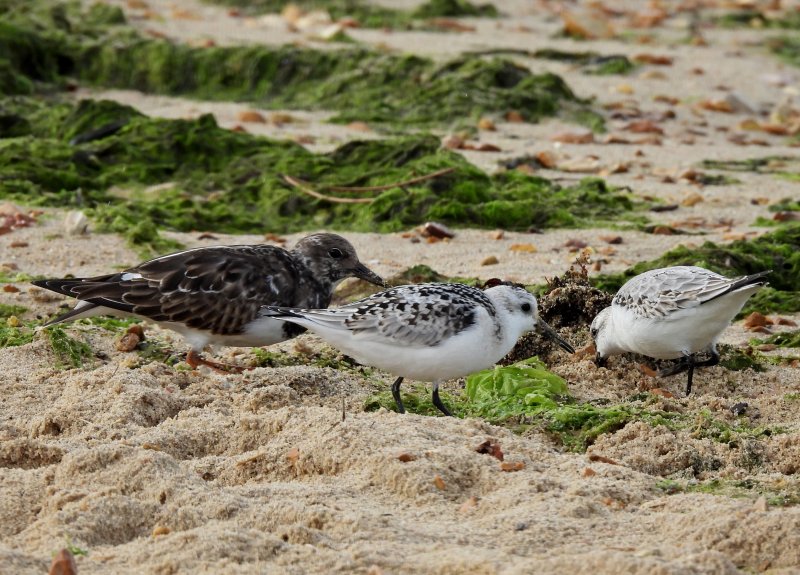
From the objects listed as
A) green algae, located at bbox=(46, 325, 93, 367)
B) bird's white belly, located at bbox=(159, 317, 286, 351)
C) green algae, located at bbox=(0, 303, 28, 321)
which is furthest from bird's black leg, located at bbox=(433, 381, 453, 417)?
green algae, located at bbox=(0, 303, 28, 321)

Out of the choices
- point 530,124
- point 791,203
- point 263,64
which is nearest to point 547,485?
point 791,203

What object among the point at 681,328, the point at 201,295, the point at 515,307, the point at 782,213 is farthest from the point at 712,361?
the point at 782,213

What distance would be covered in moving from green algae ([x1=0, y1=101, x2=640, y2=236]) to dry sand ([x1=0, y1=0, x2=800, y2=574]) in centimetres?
219

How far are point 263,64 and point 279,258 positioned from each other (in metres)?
7.28

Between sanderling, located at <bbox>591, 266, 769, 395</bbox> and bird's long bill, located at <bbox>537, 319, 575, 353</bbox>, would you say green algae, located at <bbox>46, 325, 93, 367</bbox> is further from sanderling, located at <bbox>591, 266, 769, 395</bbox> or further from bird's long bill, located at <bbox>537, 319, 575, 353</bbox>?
sanderling, located at <bbox>591, 266, 769, 395</bbox>

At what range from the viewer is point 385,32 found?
15.4 meters

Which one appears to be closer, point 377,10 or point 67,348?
point 67,348

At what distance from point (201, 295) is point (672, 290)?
7.78 feet

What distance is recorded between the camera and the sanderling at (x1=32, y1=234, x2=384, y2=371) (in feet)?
20.6

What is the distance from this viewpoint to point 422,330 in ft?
18.7

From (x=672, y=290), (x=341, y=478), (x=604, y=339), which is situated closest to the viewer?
(x=341, y=478)

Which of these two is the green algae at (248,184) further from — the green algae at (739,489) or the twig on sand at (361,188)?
the green algae at (739,489)

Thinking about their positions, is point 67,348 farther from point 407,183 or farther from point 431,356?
point 407,183

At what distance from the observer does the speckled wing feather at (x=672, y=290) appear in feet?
20.8
